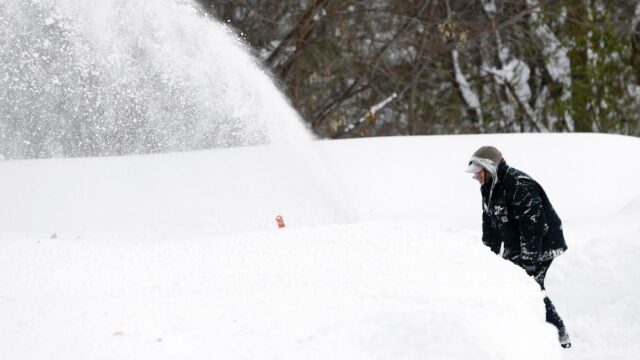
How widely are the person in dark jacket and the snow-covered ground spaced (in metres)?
0.34

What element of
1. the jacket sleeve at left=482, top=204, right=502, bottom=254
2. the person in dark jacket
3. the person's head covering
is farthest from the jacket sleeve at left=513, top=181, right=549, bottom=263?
the jacket sleeve at left=482, top=204, right=502, bottom=254

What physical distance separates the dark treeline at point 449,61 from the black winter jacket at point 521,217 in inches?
270

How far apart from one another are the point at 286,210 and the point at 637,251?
2590mm

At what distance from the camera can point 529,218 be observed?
15.4ft

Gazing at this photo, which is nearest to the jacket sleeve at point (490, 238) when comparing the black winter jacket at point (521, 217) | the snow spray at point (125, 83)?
the black winter jacket at point (521, 217)

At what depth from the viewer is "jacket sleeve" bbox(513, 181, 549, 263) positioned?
4680mm

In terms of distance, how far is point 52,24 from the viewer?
789cm

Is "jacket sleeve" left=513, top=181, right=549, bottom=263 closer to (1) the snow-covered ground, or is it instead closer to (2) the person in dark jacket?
(2) the person in dark jacket

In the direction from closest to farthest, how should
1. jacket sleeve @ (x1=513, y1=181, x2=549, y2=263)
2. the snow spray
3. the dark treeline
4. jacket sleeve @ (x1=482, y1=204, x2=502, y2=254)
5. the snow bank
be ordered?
1. the snow bank
2. jacket sleeve @ (x1=513, y1=181, x2=549, y2=263)
3. jacket sleeve @ (x1=482, y1=204, x2=502, y2=254)
4. the snow spray
5. the dark treeline

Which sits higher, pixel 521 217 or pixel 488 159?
pixel 488 159

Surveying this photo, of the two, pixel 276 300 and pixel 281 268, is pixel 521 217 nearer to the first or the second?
pixel 281 268

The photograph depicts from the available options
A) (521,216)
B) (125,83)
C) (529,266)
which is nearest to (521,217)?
(521,216)

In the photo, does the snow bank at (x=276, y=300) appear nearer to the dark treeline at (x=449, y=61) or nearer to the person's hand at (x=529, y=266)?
the person's hand at (x=529, y=266)

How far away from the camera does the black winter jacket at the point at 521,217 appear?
4.69 m
